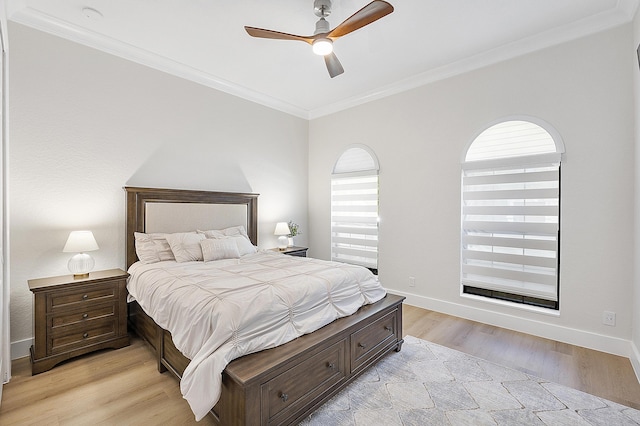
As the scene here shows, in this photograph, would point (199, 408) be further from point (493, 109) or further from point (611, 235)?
point (493, 109)

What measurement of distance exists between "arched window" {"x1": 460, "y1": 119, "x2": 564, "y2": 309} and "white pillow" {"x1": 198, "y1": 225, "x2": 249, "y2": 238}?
290 centimetres

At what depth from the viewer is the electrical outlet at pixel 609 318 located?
110 inches

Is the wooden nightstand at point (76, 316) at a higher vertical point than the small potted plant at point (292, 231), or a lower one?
lower

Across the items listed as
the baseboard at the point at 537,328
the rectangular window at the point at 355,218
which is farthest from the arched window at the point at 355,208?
the baseboard at the point at 537,328

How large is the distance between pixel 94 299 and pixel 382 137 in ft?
12.9

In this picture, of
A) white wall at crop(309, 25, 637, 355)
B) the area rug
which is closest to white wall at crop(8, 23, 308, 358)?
white wall at crop(309, 25, 637, 355)

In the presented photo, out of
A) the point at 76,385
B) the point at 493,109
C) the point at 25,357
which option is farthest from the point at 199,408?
the point at 493,109

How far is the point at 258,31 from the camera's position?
7.91 ft

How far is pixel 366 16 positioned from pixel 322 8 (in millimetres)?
544

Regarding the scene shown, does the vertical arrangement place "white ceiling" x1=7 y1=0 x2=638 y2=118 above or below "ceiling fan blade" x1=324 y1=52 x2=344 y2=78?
above

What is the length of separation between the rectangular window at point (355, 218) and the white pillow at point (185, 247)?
7.75 ft

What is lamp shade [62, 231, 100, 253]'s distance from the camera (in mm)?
2729

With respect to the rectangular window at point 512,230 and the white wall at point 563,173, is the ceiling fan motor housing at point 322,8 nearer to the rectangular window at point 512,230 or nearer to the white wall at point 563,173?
the white wall at point 563,173

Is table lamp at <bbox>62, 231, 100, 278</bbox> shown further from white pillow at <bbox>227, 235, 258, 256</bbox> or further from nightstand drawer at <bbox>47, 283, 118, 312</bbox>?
white pillow at <bbox>227, 235, 258, 256</bbox>
